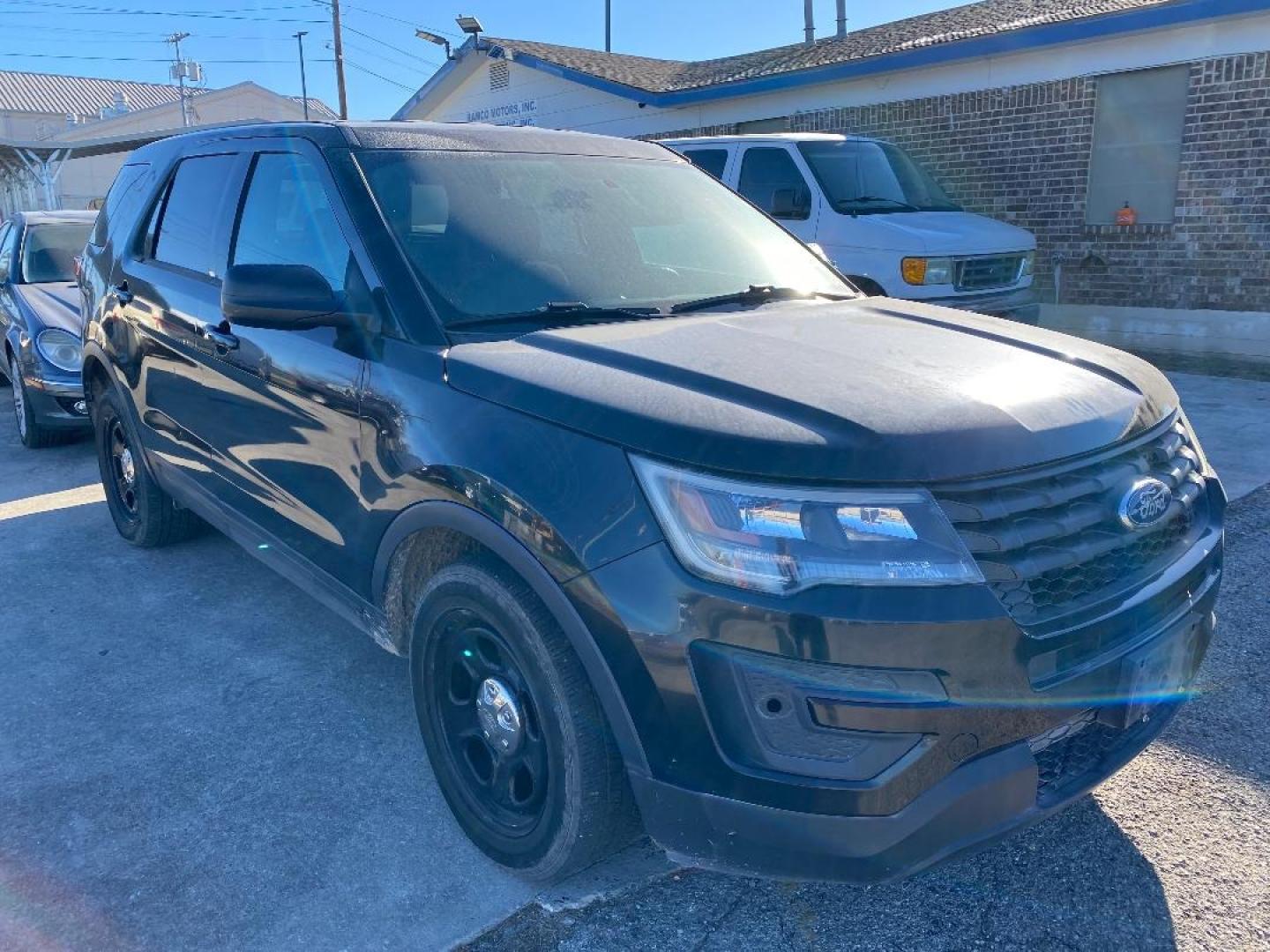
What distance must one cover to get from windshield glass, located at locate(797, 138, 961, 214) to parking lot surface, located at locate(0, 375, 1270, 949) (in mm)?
5227

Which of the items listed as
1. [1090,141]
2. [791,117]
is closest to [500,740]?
[1090,141]

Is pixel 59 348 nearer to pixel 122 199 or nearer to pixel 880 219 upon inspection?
pixel 122 199

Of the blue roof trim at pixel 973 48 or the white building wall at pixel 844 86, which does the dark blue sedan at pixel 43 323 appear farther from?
the white building wall at pixel 844 86

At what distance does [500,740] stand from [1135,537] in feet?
5.16

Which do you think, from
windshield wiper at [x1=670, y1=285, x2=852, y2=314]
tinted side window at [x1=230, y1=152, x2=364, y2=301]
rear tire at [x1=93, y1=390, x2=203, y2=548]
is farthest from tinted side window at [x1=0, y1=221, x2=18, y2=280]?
windshield wiper at [x1=670, y1=285, x2=852, y2=314]

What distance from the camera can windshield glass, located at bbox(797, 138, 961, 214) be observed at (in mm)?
8406

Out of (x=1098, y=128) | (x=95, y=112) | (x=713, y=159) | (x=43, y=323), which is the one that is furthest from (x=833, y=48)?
(x=95, y=112)

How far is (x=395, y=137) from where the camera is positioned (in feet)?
10.4

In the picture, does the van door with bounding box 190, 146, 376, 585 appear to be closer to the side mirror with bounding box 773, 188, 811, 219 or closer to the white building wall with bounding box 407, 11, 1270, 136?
the side mirror with bounding box 773, 188, 811, 219

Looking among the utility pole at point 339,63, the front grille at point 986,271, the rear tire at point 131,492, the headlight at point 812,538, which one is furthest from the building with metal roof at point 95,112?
the headlight at point 812,538

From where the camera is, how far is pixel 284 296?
269cm

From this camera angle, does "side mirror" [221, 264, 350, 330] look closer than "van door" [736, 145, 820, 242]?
Yes

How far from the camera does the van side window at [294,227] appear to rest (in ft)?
9.53

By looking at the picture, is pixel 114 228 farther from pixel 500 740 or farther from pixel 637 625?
pixel 637 625
